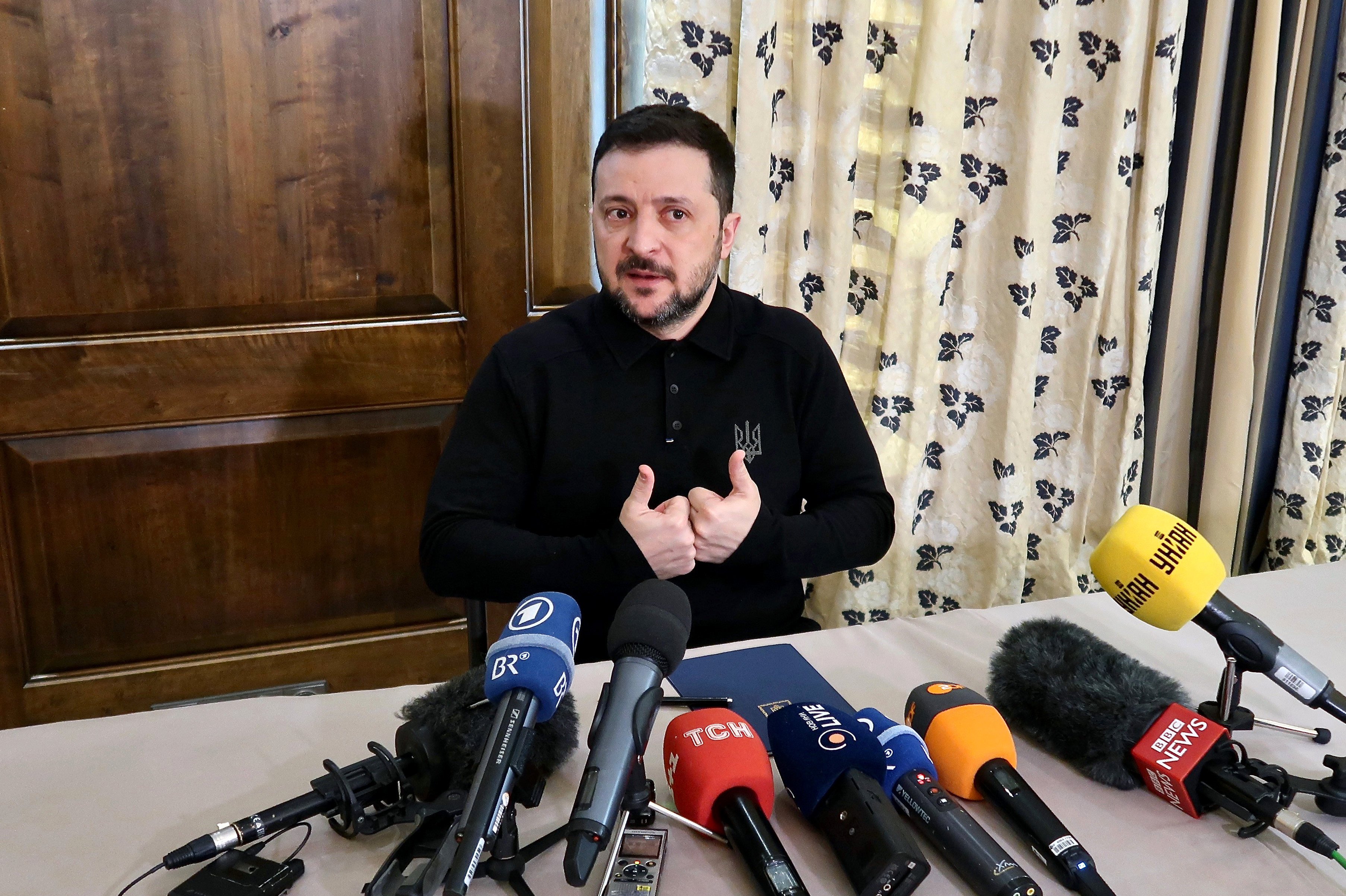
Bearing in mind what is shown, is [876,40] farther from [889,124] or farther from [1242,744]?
[1242,744]

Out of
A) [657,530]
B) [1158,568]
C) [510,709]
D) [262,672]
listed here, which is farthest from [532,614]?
[262,672]

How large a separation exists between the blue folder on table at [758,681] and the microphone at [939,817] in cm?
14

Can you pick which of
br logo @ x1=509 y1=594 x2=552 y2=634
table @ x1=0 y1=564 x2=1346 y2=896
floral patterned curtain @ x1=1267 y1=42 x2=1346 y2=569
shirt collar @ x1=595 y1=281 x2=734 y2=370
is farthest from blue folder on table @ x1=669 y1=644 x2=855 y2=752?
floral patterned curtain @ x1=1267 y1=42 x2=1346 y2=569

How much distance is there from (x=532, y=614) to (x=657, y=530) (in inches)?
21.9

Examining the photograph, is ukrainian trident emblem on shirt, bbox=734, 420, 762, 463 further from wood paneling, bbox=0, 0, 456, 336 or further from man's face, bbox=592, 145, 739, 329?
wood paneling, bbox=0, 0, 456, 336

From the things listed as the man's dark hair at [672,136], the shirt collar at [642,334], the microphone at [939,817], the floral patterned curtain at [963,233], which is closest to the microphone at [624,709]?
the microphone at [939,817]

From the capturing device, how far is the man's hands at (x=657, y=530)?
1.44 m

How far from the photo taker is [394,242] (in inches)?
85.4

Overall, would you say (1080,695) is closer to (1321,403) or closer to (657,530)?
(657,530)

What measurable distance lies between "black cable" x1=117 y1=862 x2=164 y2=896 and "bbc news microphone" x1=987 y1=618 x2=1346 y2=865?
887 millimetres

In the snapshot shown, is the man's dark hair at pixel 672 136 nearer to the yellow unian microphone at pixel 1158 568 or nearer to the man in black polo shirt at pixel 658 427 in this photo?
the man in black polo shirt at pixel 658 427

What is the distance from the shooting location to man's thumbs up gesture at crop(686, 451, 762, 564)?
57.2 inches

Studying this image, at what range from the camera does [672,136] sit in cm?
160

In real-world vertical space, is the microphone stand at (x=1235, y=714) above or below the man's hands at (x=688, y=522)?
below
